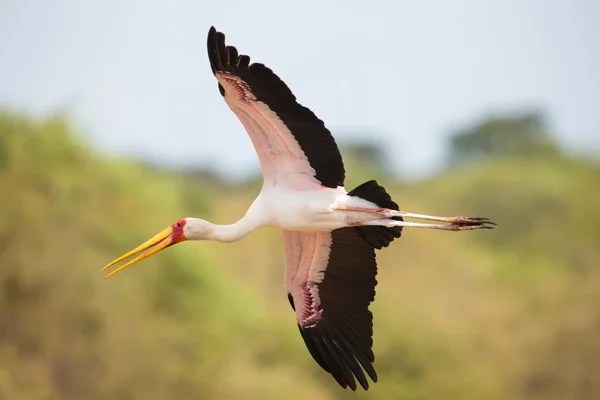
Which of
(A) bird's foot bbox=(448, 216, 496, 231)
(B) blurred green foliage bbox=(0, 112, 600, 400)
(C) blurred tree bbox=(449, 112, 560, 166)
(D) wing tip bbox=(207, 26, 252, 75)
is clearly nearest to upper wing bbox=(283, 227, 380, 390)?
(A) bird's foot bbox=(448, 216, 496, 231)

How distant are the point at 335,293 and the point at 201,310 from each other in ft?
71.5

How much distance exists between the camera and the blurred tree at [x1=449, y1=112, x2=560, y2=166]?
69000 mm

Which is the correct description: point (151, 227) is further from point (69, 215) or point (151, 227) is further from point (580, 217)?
point (580, 217)

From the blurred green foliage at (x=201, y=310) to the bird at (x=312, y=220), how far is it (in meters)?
16.1

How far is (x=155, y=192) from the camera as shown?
4047cm

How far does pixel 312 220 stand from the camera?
14742 millimetres

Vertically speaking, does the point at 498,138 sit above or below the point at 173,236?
above

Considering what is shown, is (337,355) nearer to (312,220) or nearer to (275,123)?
(312,220)

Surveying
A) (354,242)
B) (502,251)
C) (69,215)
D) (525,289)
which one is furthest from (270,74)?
(502,251)

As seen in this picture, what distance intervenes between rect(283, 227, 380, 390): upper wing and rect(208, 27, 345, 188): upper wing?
914 millimetres

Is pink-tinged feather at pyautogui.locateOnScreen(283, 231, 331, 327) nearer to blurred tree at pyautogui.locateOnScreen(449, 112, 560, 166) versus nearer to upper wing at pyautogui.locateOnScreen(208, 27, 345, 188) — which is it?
upper wing at pyautogui.locateOnScreen(208, 27, 345, 188)

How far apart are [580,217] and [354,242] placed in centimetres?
3827

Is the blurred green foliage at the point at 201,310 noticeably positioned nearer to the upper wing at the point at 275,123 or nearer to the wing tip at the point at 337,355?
the wing tip at the point at 337,355

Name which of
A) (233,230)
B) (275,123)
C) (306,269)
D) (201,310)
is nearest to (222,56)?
(275,123)
